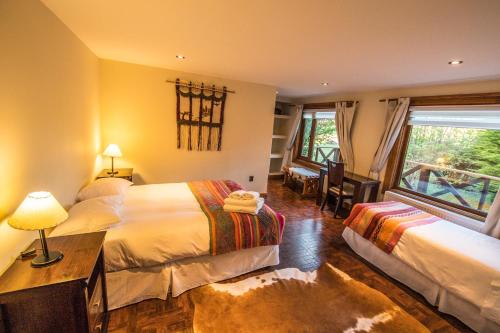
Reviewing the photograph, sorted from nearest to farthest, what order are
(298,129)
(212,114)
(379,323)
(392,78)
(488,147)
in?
1. (379,323)
2. (488,147)
3. (392,78)
4. (212,114)
5. (298,129)

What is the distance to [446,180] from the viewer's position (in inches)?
123

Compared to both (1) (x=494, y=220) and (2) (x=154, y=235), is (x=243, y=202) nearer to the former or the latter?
(2) (x=154, y=235)

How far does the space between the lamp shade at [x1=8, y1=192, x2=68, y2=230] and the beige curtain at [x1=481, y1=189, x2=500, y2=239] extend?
12.8 ft

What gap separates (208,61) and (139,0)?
4.58ft

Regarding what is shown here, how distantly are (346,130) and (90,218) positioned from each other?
13.8 ft

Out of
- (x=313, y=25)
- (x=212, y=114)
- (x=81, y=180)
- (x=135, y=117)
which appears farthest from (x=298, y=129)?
(x=81, y=180)

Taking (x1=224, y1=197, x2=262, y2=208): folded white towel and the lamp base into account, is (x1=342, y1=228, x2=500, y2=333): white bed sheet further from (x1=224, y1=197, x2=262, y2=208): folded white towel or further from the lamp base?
the lamp base

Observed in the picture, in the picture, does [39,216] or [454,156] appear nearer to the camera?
[39,216]

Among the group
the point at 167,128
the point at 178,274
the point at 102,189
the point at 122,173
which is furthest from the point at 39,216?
the point at 167,128

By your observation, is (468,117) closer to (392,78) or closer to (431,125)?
(431,125)

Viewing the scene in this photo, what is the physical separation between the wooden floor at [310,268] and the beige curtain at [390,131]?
1187 millimetres

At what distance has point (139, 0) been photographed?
4.89 ft

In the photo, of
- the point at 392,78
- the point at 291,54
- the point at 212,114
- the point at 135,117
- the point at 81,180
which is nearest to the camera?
the point at 291,54

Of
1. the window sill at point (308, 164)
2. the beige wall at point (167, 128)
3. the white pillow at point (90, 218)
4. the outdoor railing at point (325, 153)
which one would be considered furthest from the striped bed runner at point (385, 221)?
the white pillow at point (90, 218)
